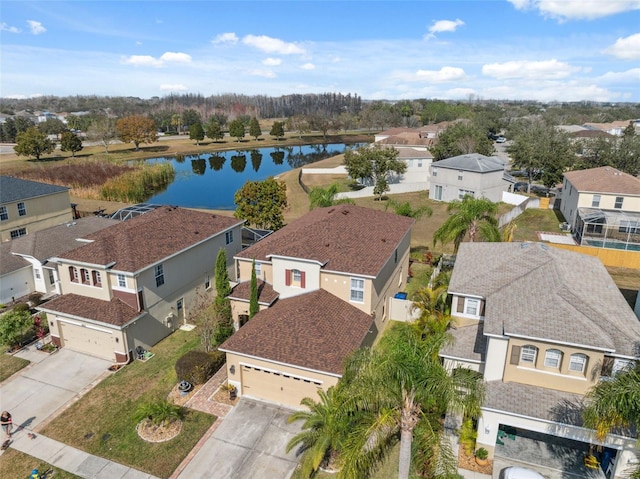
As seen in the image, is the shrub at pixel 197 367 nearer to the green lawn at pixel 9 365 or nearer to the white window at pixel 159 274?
the white window at pixel 159 274

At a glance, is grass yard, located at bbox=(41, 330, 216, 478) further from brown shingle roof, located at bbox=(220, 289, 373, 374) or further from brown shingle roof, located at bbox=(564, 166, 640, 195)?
brown shingle roof, located at bbox=(564, 166, 640, 195)

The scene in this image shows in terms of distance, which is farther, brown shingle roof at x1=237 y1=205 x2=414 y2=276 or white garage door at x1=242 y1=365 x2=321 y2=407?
brown shingle roof at x1=237 y1=205 x2=414 y2=276

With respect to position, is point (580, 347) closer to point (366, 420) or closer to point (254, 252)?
point (366, 420)

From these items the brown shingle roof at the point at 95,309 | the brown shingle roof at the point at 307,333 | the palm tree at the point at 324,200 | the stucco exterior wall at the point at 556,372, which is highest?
the palm tree at the point at 324,200

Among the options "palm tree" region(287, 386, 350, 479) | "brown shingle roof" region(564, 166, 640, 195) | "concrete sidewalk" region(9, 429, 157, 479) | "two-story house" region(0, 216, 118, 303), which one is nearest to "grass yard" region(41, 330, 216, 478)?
"concrete sidewalk" region(9, 429, 157, 479)

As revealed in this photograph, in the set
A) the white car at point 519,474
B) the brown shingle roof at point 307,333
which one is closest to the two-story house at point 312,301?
the brown shingle roof at point 307,333

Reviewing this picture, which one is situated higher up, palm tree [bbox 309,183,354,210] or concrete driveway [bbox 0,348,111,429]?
palm tree [bbox 309,183,354,210]
